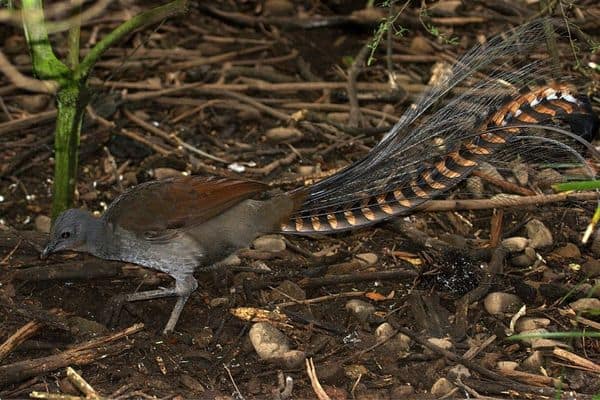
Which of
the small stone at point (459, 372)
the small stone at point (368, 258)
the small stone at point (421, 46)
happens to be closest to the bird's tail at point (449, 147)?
the small stone at point (368, 258)

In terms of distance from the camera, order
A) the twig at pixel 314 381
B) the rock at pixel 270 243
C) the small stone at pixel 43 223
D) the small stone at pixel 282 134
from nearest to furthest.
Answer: the twig at pixel 314 381 < the rock at pixel 270 243 < the small stone at pixel 43 223 < the small stone at pixel 282 134

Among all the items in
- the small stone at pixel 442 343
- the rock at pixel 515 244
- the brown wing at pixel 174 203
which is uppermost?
the brown wing at pixel 174 203

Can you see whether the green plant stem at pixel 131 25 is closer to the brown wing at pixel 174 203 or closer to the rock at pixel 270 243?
the brown wing at pixel 174 203

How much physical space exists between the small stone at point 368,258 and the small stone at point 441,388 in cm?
111

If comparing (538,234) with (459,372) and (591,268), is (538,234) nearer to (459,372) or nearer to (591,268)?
(591,268)

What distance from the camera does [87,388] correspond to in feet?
12.9

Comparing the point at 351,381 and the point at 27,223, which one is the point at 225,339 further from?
the point at 27,223

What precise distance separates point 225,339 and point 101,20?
12.5ft

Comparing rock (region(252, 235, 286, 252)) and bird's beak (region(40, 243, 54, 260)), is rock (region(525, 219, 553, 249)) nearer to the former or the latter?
rock (region(252, 235, 286, 252))

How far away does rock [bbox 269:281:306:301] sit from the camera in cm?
486

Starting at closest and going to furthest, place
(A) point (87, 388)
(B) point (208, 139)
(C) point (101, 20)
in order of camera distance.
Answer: (A) point (87, 388) → (B) point (208, 139) → (C) point (101, 20)

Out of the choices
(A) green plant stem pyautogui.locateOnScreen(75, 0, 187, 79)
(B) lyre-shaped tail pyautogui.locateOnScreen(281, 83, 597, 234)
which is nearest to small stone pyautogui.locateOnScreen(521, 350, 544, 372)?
(B) lyre-shaped tail pyautogui.locateOnScreen(281, 83, 597, 234)

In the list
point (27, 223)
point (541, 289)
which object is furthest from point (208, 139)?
point (541, 289)

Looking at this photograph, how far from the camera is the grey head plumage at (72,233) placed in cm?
477
